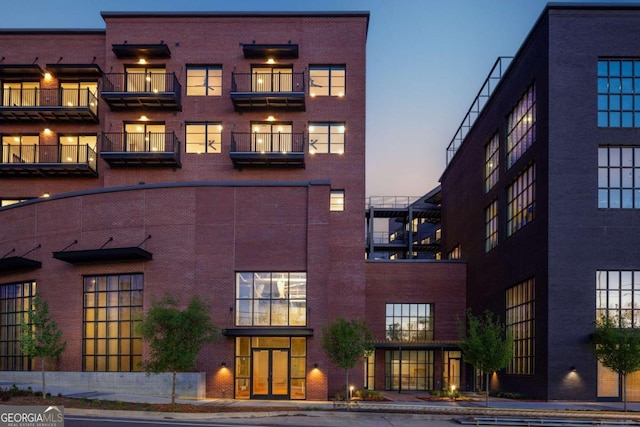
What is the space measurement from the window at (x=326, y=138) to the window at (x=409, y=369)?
1610 centimetres

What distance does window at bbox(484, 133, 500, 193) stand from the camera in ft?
155

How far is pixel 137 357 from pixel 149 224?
647cm

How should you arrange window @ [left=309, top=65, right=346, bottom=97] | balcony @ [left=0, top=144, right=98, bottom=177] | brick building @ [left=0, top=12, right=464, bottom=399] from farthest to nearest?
balcony @ [left=0, top=144, right=98, bottom=177], window @ [left=309, top=65, right=346, bottom=97], brick building @ [left=0, top=12, right=464, bottom=399]

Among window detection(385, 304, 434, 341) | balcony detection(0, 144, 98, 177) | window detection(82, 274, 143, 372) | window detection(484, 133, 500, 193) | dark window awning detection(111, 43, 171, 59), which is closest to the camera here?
window detection(82, 274, 143, 372)

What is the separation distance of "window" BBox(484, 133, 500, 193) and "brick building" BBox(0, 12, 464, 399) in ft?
23.1

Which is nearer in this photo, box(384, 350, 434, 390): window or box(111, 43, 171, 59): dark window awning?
box(111, 43, 171, 59): dark window awning

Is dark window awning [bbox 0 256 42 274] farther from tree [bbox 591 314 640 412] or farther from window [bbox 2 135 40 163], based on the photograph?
tree [bbox 591 314 640 412]

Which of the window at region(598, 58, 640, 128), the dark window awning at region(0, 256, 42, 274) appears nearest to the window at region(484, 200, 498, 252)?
the window at region(598, 58, 640, 128)

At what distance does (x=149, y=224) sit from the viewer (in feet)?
112

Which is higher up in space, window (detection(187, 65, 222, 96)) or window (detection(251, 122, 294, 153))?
window (detection(187, 65, 222, 96))

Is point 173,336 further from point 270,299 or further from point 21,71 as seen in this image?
point 21,71

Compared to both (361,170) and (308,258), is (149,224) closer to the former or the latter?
(308,258)

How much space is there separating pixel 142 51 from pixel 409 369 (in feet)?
92.5

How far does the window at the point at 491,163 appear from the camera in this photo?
155ft
